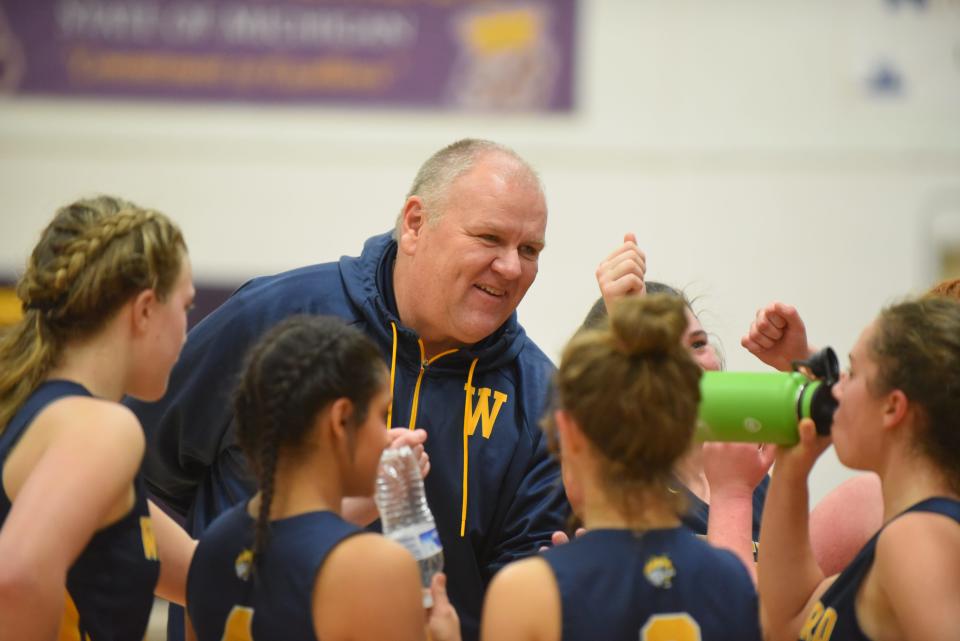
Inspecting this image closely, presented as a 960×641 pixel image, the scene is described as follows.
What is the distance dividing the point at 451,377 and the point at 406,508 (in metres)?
0.82

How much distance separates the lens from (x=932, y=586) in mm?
2139

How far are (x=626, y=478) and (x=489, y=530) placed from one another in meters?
1.32

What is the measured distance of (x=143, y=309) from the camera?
2.32 metres

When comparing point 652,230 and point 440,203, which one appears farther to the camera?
point 652,230

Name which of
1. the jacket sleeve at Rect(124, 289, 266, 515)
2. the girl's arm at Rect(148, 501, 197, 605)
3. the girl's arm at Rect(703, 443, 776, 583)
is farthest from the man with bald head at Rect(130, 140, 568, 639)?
the girl's arm at Rect(148, 501, 197, 605)

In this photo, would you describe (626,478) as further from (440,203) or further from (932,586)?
(440,203)

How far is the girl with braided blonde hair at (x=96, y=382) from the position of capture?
83.9 inches

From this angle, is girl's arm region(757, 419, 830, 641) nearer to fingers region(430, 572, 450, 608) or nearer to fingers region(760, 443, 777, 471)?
fingers region(760, 443, 777, 471)

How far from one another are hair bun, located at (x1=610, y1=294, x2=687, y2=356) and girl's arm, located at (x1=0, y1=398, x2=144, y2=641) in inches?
34.7

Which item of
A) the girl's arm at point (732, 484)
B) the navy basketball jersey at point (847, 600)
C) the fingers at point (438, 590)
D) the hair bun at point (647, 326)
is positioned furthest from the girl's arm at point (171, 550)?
the navy basketball jersey at point (847, 600)

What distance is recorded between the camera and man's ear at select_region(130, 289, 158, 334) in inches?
91.0

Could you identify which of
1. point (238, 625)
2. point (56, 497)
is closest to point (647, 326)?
point (238, 625)

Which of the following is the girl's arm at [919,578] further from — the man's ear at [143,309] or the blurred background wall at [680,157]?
the blurred background wall at [680,157]

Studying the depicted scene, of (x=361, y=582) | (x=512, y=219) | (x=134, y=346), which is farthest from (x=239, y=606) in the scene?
(x=512, y=219)
